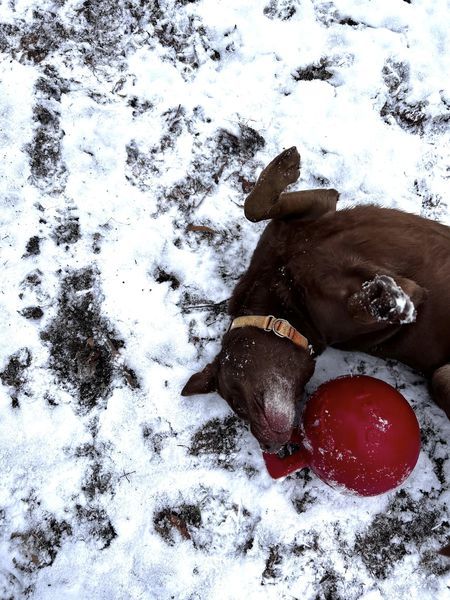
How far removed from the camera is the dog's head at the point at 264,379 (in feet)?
9.36

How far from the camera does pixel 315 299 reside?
3115 millimetres

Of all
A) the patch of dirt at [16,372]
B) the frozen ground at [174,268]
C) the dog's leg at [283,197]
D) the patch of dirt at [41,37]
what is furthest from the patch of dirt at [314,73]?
the patch of dirt at [16,372]

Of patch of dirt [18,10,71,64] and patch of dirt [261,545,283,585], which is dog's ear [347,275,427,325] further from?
patch of dirt [18,10,71,64]

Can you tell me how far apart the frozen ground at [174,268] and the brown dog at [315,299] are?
50cm

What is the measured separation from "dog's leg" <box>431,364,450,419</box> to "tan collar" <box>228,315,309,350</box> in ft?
2.87

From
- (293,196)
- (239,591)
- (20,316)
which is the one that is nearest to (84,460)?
(20,316)

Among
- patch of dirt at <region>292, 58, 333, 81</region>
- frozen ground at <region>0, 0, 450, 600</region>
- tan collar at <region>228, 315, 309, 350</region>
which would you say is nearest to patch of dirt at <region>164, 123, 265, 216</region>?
frozen ground at <region>0, 0, 450, 600</region>

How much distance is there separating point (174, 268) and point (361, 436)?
167 centimetres

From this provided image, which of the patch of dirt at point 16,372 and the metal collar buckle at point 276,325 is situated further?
the patch of dirt at point 16,372

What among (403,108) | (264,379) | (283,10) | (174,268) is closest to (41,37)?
(283,10)

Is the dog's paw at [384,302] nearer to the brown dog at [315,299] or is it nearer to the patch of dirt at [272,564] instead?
the brown dog at [315,299]

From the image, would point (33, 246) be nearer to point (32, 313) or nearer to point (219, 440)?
point (32, 313)

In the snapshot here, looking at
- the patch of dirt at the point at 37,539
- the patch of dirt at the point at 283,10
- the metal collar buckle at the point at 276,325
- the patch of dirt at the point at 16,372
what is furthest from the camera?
the patch of dirt at the point at 283,10

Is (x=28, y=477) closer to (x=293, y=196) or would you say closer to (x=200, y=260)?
(x=200, y=260)
